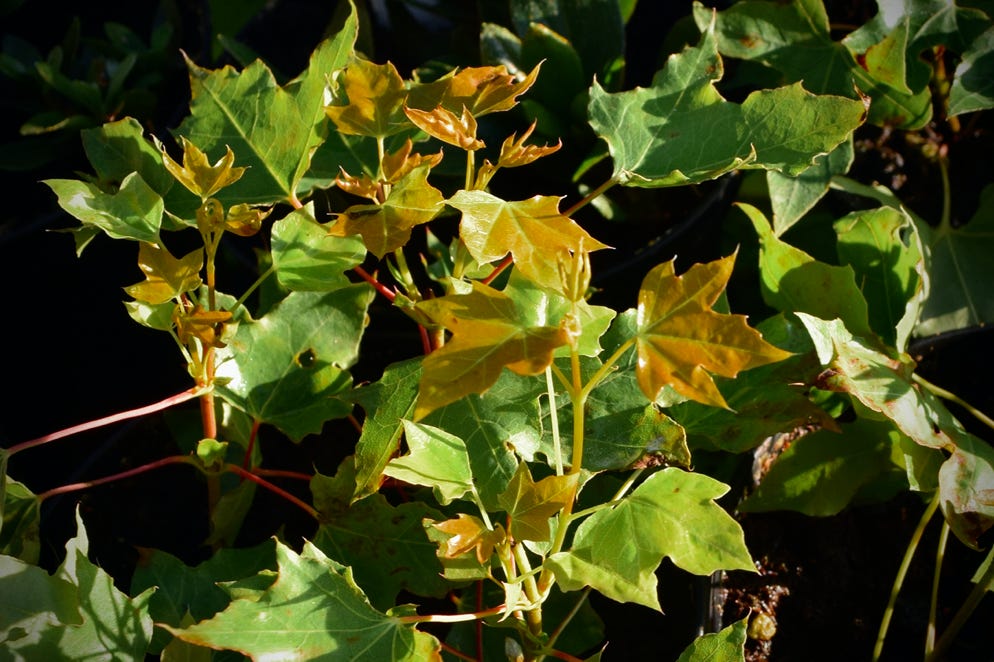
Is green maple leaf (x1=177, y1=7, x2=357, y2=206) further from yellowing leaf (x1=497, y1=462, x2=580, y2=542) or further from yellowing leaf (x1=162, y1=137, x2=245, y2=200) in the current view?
yellowing leaf (x1=497, y1=462, x2=580, y2=542)

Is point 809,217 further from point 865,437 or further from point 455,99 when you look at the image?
point 455,99

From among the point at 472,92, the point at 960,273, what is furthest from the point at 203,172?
the point at 960,273

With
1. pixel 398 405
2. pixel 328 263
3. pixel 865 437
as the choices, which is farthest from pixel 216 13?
pixel 865 437

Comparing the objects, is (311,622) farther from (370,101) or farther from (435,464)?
(370,101)

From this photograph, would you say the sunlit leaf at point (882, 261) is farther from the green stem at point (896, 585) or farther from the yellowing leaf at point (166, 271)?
the yellowing leaf at point (166, 271)

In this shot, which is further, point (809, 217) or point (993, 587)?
point (809, 217)

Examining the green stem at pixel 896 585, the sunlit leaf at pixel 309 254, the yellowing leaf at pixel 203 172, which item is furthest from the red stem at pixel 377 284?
the green stem at pixel 896 585

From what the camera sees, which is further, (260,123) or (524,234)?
(260,123)
